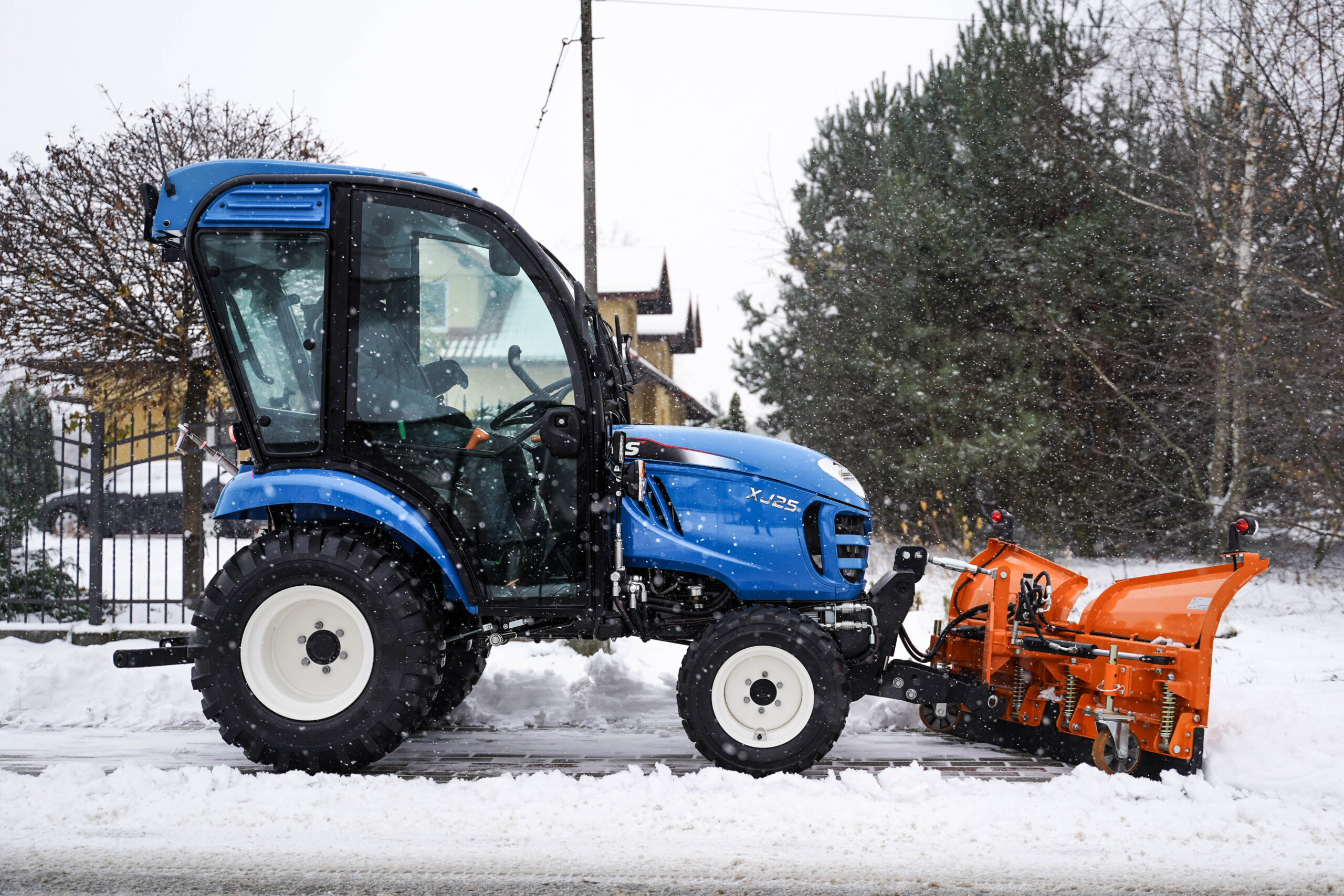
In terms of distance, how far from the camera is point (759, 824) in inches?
126

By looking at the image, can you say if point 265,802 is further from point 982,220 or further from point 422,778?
point 982,220

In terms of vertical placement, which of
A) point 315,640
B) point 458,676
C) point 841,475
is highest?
point 841,475

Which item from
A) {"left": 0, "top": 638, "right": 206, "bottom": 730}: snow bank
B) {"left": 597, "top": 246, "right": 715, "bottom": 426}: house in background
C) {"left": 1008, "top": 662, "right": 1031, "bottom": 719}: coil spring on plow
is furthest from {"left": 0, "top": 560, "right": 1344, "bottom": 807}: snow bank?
{"left": 597, "top": 246, "right": 715, "bottom": 426}: house in background

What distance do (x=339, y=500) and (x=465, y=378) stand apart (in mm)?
755

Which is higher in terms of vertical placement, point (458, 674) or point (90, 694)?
point (458, 674)

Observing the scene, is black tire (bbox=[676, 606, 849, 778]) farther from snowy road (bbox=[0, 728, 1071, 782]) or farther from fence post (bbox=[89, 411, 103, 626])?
fence post (bbox=[89, 411, 103, 626])

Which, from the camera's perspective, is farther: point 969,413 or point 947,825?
point 969,413

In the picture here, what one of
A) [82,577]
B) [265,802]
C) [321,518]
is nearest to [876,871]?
[265,802]

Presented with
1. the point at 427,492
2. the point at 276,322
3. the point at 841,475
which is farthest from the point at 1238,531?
the point at 276,322

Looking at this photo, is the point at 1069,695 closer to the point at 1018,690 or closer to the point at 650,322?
the point at 1018,690

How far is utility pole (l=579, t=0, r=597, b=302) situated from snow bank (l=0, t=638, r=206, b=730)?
426 cm

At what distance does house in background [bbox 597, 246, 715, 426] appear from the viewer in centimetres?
1897

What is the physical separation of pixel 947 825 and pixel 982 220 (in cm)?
1108

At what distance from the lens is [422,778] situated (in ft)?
12.0
